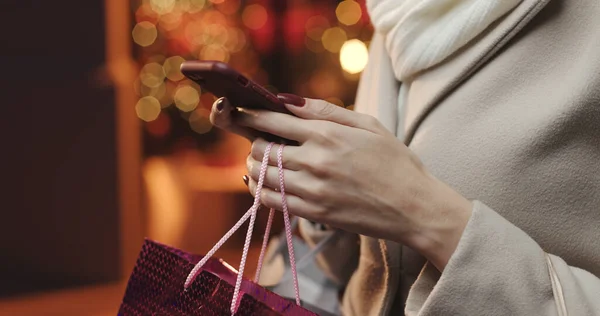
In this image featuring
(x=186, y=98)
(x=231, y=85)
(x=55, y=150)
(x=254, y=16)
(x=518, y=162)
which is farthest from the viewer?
(x=254, y=16)

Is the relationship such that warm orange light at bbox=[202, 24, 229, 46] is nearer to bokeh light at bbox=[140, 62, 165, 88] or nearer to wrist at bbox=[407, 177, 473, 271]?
bokeh light at bbox=[140, 62, 165, 88]

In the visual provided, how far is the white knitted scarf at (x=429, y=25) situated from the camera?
2.34 feet

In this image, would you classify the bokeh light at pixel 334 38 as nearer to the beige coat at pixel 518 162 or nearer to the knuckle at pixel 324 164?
the beige coat at pixel 518 162

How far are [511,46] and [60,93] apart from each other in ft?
7.87

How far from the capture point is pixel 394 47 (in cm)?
78

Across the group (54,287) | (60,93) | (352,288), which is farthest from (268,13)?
(352,288)

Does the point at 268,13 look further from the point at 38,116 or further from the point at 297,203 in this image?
the point at 297,203

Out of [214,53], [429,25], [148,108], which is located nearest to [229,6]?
A: [214,53]

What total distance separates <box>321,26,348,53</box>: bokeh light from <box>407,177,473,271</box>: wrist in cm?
316

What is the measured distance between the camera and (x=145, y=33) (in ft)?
12.1

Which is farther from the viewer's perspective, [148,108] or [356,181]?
[148,108]

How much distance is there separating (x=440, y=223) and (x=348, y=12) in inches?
127

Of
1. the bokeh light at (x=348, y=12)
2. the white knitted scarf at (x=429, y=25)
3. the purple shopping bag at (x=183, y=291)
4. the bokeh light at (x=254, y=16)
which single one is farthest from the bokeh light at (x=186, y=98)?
the purple shopping bag at (x=183, y=291)

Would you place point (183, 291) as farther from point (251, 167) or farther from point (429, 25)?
point (429, 25)
